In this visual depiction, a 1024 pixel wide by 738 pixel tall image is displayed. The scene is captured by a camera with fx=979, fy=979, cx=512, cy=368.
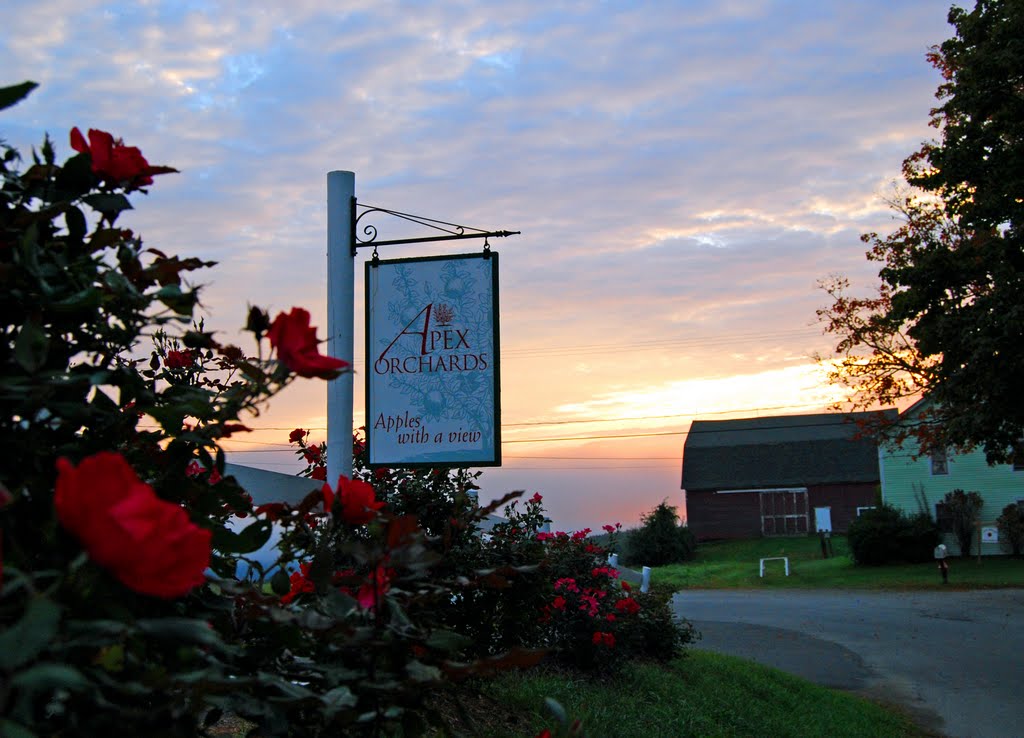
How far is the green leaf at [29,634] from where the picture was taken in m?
0.93

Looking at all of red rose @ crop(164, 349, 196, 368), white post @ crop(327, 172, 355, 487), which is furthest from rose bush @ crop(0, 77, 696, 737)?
white post @ crop(327, 172, 355, 487)

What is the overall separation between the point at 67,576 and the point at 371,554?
73 centimetres

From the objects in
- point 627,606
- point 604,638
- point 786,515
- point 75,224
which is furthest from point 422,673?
point 786,515

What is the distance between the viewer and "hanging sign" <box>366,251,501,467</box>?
6289 millimetres

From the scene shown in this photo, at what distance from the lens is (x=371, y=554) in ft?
5.90

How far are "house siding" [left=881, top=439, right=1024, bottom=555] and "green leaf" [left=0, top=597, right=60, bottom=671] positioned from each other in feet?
128

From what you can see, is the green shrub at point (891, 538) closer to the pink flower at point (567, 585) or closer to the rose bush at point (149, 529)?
the pink flower at point (567, 585)

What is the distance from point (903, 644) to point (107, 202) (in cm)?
1676

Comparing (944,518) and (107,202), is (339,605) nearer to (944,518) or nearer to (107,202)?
(107,202)

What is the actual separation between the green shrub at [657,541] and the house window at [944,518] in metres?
9.87

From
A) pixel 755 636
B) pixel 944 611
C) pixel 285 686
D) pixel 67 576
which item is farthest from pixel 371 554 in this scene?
pixel 944 611

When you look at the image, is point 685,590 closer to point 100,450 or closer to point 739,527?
point 739,527

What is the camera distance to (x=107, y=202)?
182cm

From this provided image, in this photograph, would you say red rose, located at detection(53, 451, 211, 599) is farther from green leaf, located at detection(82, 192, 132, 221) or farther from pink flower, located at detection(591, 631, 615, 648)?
pink flower, located at detection(591, 631, 615, 648)
